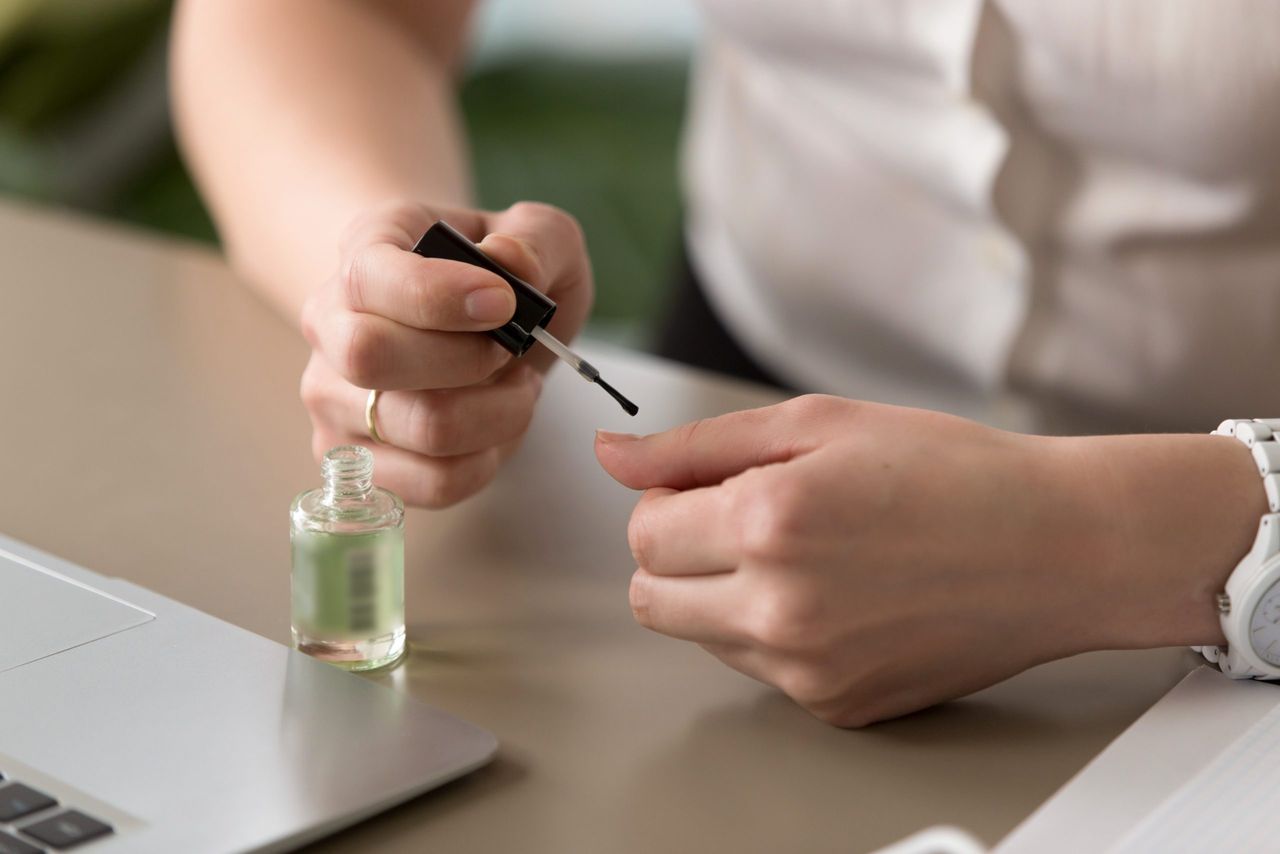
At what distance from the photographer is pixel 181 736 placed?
495 millimetres

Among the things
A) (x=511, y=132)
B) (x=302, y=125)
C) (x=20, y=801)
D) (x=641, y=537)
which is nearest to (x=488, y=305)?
(x=641, y=537)

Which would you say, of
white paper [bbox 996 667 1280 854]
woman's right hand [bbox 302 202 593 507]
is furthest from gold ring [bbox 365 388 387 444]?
white paper [bbox 996 667 1280 854]

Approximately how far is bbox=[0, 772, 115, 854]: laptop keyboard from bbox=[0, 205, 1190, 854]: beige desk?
81 millimetres

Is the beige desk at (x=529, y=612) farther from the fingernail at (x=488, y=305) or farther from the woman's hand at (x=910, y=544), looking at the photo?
the fingernail at (x=488, y=305)

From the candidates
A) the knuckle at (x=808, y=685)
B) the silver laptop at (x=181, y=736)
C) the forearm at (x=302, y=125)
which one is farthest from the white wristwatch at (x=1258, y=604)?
the forearm at (x=302, y=125)

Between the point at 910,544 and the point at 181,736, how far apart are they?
0.27 meters

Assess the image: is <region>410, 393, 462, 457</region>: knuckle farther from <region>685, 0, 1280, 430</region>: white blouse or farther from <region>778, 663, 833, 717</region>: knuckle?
<region>685, 0, 1280, 430</region>: white blouse

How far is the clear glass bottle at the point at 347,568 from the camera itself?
579 millimetres

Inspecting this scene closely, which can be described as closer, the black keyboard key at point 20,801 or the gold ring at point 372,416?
the black keyboard key at point 20,801

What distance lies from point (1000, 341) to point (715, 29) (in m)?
0.33

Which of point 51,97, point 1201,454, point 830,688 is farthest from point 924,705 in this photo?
point 51,97

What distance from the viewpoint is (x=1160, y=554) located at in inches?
22.4

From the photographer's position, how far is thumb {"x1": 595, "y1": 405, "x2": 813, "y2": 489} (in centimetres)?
56

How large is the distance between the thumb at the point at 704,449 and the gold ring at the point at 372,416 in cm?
14
